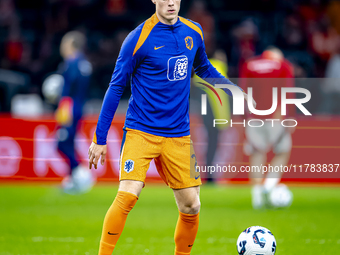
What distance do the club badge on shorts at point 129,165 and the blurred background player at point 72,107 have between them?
5543 millimetres

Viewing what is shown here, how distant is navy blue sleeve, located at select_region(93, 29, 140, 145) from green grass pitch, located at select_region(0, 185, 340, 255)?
1.71 meters

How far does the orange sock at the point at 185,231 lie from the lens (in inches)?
167

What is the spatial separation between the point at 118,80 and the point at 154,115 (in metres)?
0.38

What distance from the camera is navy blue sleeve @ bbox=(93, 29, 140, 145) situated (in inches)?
156

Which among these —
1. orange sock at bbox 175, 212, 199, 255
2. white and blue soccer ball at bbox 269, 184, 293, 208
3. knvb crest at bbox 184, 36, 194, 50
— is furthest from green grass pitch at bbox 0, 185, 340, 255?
knvb crest at bbox 184, 36, 194, 50

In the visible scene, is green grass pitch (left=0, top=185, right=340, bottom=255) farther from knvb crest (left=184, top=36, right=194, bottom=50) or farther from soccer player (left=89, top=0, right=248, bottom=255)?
knvb crest (left=184, top=36, right=194, bottom=50)

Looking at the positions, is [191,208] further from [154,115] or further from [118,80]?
[118,80]

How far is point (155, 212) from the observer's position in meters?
7.84

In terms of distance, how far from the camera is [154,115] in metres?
4.10

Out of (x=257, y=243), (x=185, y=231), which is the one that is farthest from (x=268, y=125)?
(x=185, y=231)

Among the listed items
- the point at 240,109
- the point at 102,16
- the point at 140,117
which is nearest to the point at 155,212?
the point at 240,109

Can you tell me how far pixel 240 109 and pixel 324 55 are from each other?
369 inches

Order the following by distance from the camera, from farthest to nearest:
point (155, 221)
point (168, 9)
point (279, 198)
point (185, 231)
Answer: point (279, 198)
point (155, 221)
point (185, 231)
point (168, 9)

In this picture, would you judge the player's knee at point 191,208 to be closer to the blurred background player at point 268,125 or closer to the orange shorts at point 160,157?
the orange shorts at point 160,157
